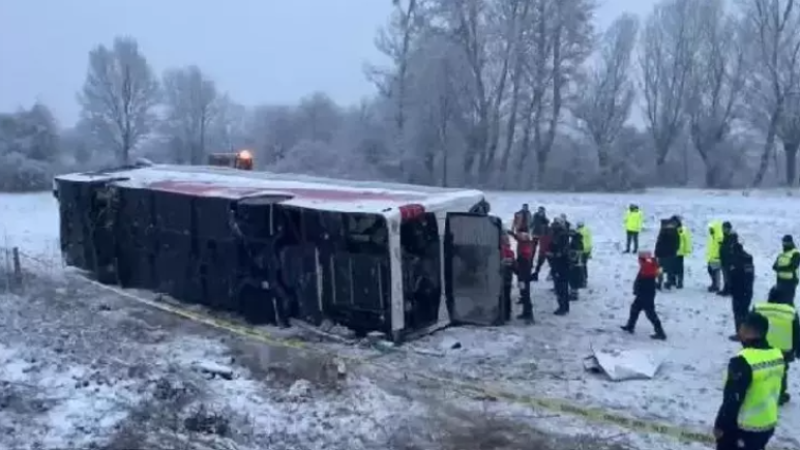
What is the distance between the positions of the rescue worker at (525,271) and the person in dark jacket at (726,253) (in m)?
3.23

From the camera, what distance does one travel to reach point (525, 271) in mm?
14273

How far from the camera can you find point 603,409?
9977 millimetres

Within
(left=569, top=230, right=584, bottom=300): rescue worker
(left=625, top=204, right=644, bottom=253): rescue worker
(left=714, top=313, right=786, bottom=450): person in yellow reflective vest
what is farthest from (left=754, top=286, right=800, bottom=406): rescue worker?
(left=625, top=204, right=644, bottom=253): rescue worker

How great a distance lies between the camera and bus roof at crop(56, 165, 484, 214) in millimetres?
13141

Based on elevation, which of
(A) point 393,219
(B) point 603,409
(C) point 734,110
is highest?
(C) point 734,110

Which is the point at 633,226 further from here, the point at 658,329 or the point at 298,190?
the point at 298,190

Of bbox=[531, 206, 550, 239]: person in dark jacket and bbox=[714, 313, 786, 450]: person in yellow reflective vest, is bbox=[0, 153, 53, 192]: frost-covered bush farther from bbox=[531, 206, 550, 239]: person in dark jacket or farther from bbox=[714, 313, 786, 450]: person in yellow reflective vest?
bbox=[714, 313, 786, 450]: person in yellow reflective vest

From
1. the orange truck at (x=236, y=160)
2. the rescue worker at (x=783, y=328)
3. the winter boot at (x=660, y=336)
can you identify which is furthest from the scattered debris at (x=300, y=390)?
the orange truck at (x=236, y=160)

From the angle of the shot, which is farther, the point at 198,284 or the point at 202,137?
the point at 202,137

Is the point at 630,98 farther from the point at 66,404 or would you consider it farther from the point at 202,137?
the point at 66,404

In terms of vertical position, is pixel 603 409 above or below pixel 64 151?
below

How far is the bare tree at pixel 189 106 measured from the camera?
64000 millimetres

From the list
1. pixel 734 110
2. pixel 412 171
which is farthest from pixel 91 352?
pixel 734 110

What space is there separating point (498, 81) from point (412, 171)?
5.75m
